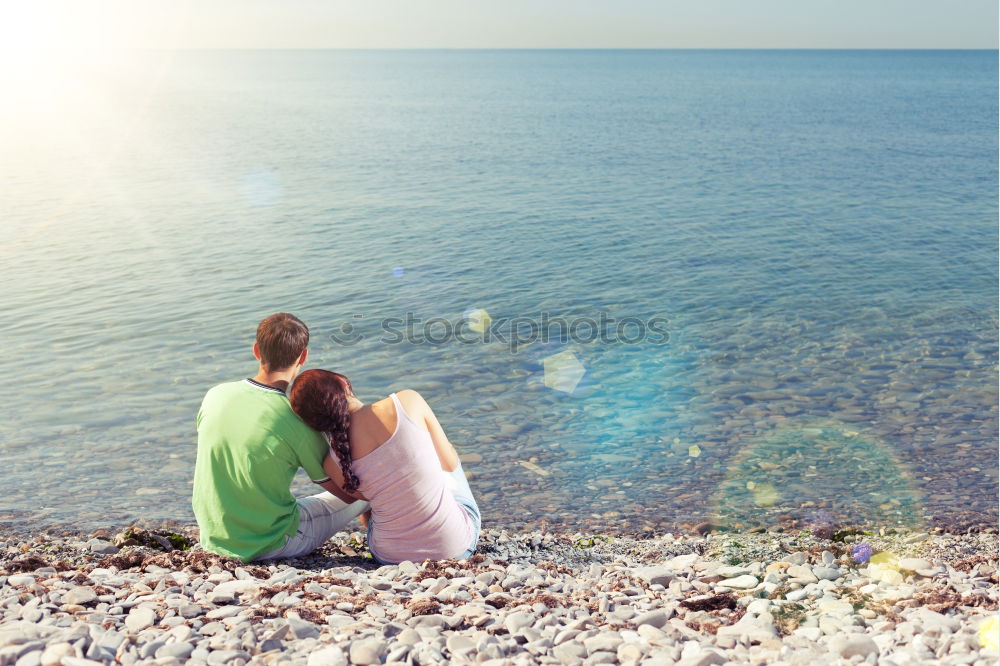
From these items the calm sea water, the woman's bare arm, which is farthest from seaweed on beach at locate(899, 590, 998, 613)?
the woman's bare arm

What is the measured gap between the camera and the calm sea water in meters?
9.73

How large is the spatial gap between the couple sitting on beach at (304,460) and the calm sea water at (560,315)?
2.46 metres

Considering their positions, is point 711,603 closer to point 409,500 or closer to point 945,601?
point 945,601

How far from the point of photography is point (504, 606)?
5480 millimetres

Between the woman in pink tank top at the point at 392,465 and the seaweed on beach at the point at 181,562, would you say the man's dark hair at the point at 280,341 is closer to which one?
the woman in pink tank top at the point at 392,465

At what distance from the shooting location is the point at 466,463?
10.2 meters

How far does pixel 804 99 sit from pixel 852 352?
84.1 m

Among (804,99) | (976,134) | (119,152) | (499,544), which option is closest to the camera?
(499,544)

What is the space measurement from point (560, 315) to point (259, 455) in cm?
1149

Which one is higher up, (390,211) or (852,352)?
(390,211)

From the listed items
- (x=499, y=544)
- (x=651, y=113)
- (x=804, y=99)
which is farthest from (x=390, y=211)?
(x=804, y=99)

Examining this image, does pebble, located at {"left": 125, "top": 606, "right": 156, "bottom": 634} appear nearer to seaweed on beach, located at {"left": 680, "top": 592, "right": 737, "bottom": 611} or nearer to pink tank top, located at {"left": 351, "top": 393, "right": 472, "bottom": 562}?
pink tank top, located at {"left": 351, "top": 393, "right": 472, "bottom": 562}

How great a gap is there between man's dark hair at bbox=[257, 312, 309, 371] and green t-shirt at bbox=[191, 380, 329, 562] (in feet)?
0.67

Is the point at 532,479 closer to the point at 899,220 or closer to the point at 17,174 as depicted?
the point at 899,220
